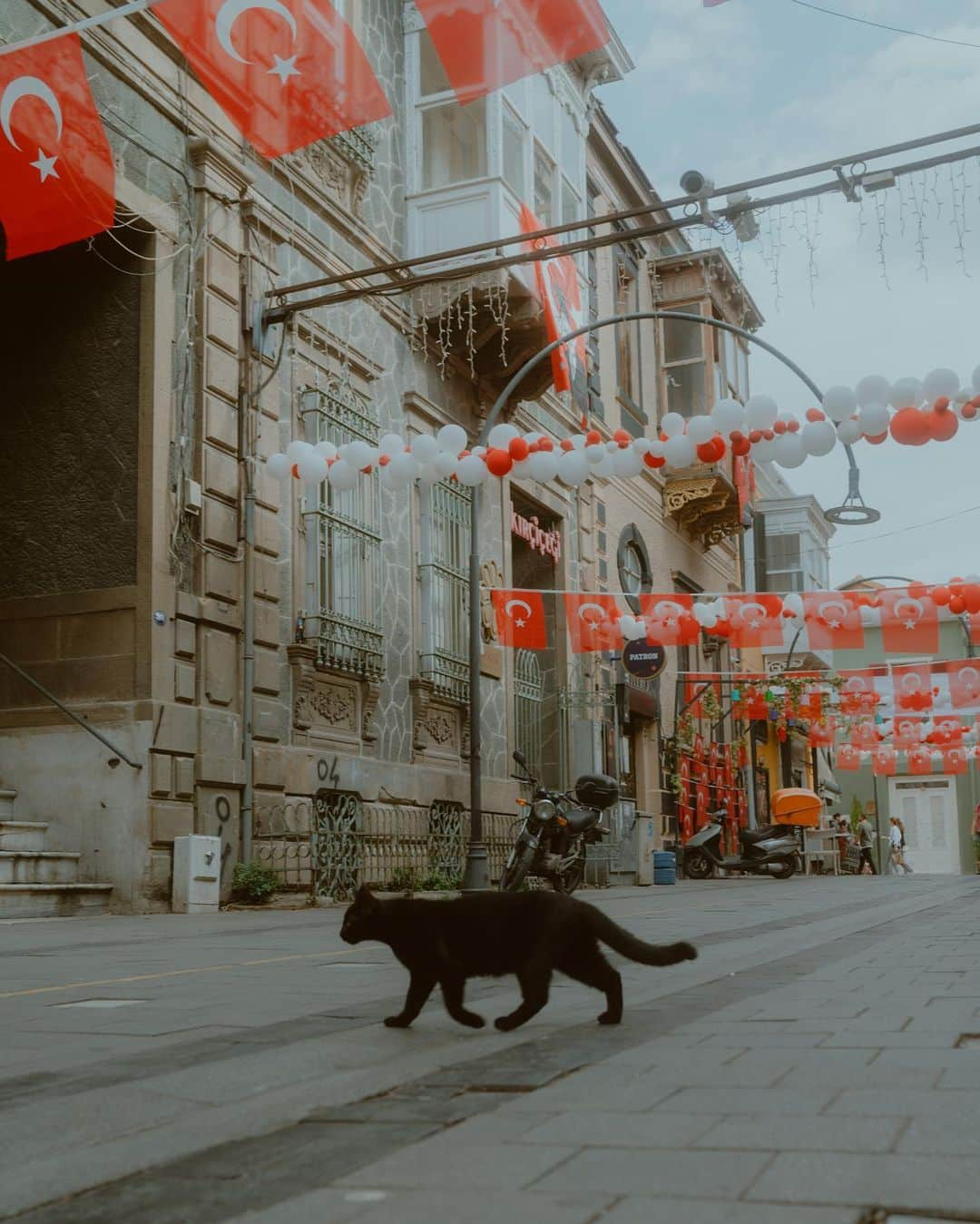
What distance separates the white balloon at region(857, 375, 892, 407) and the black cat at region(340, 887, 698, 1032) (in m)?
8.04

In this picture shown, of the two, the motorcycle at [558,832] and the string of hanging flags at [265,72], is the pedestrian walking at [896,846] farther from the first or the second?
the string of hanging flags at [265,72]

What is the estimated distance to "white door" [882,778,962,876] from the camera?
207ft

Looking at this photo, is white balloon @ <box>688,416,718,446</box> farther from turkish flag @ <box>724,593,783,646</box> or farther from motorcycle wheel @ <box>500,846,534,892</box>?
turkish flag @ <box>724,593,783,646</box>

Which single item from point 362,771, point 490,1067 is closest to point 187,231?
point 362,771

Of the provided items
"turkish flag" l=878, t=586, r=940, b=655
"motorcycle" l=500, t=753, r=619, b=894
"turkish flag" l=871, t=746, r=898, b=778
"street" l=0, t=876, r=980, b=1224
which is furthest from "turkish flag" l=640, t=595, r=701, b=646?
"street" l=0, t=876, r=980, b=1224

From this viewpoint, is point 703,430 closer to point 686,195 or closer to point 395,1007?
point 686,195

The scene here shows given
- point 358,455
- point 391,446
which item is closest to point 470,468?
point 391,446

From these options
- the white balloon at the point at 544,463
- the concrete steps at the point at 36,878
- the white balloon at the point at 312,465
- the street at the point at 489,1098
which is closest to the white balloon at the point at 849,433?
the white balloon at the point at 544,463

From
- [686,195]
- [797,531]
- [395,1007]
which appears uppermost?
[797,531]

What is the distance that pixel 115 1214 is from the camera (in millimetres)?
2631

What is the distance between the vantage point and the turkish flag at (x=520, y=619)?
20.2 meters

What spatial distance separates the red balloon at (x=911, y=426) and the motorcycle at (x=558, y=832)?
576 cm

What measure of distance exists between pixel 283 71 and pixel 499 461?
A: 435 centimetres

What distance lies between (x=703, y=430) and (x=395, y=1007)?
26.0ft
